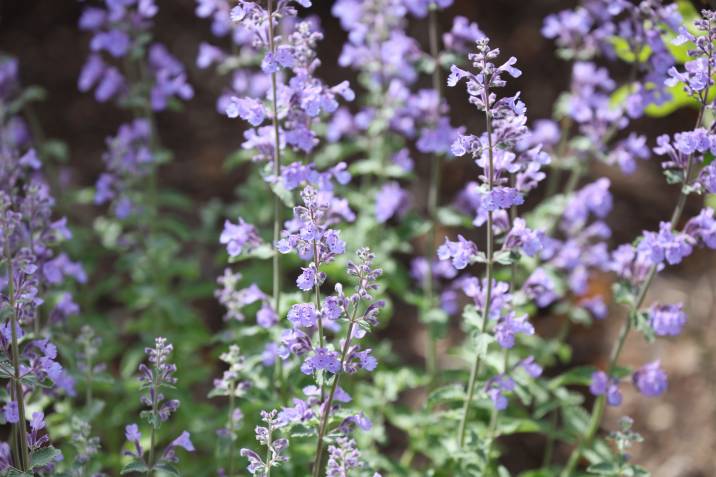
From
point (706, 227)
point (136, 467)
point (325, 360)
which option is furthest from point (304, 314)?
point (706, 227)

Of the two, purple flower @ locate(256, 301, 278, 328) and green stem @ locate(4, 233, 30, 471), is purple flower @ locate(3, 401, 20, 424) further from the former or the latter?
purple flower @ locate(256, 301, 278, 328)

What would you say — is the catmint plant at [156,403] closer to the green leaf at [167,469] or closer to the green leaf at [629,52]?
the green leaf at [167,469]

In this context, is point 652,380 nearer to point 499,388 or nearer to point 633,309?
point 633,309

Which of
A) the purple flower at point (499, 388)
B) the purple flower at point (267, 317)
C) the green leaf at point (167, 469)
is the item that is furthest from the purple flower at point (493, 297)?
the green leaf at point (167, 469)

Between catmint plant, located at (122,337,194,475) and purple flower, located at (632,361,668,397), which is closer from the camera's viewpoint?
catmint plant, located at (122,337,194,475)

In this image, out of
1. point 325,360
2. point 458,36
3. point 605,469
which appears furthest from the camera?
point 458,36

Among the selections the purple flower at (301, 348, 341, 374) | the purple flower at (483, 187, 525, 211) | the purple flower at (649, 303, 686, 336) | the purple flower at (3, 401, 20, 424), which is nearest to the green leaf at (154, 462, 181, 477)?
the purple flower at (3, 401, 20, 424)

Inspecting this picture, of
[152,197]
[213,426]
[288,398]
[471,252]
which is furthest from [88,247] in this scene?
[471,252]
